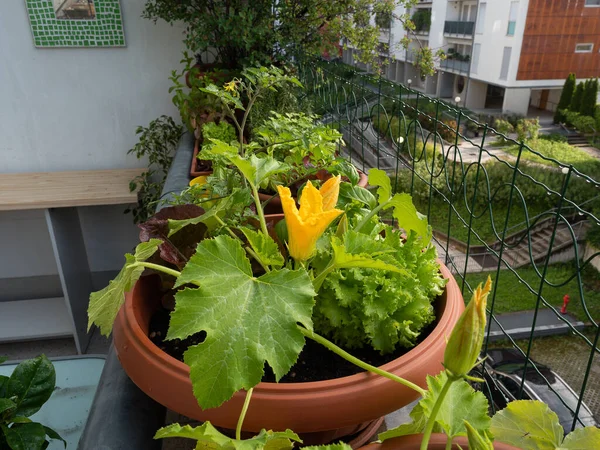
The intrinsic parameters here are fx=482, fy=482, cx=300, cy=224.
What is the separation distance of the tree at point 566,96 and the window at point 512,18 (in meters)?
2.31

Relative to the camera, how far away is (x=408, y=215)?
2.45 ft

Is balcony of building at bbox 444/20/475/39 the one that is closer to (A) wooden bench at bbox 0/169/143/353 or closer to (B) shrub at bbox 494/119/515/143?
(B) shrub at bbox 494/119/515/143

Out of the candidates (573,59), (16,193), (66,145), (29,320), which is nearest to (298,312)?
(16,193)

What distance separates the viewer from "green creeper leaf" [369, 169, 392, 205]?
2.56 ft

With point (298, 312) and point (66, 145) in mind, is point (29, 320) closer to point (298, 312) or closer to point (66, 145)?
point (66, 145)

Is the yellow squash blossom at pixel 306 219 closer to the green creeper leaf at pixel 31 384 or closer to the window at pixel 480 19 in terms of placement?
the green creeper leaf at pixel 31 384

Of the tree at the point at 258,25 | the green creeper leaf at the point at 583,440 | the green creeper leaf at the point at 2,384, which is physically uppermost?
the tree at the point at 258,25

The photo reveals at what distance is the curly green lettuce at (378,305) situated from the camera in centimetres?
69

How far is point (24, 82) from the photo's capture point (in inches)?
128

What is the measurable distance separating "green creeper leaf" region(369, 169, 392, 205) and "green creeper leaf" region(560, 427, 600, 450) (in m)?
0.41

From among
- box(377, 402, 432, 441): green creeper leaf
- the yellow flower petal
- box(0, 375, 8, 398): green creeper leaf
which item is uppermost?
the yellow flower petal

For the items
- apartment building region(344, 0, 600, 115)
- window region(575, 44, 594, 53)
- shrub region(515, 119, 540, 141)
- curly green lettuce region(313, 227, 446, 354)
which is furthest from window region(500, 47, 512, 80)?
curly green lettuce region(313, 227, 446, 354)

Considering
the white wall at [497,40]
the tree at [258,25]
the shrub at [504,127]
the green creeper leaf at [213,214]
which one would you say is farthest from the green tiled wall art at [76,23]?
the white wall at [497,40]

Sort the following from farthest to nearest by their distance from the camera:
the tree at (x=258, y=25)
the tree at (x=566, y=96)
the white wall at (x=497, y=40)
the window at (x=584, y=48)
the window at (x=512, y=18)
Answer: the window at (x=584, y=48)
the tree at (x=566, y=96)
the white wall at (x=497, y=40)
the window at (x=512, y=18)
the tree at (x=258, y=25)
